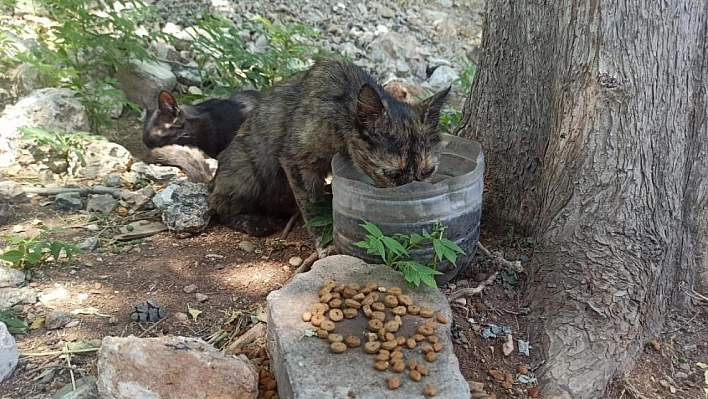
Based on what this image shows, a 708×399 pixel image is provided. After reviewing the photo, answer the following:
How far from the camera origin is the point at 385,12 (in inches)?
416

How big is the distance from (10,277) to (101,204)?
4.05 feet

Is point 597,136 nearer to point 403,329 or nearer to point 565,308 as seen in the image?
point 565,308

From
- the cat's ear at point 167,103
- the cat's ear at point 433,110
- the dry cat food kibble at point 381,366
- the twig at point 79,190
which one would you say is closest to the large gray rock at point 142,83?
the cat's ear at point 167,103

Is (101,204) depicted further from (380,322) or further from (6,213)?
(380,322)

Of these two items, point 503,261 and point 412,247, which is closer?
point 412,247

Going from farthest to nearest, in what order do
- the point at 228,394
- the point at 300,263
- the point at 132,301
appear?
the point at 300,263 < the point at 132,301 < the point at 228,394

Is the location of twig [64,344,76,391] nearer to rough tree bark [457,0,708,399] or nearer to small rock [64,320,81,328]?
small rock [64,320,81,328]

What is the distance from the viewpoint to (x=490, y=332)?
130 inches

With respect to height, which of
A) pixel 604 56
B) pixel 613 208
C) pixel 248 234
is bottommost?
pixel 248 234

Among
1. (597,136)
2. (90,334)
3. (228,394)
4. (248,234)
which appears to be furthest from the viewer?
(248,234)

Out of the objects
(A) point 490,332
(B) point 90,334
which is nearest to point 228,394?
(B) point 90,334

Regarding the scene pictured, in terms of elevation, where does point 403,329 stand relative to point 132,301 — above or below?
above

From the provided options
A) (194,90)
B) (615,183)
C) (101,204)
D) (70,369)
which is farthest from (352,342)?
(194,90)

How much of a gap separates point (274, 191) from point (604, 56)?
2.51 metres
